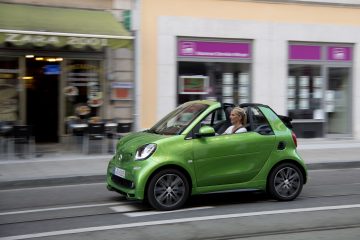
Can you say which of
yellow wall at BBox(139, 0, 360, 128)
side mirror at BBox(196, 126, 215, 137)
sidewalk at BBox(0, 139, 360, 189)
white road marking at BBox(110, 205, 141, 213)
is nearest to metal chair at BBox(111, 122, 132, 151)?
sidewalk at BBox(0, 139, 360, 189)

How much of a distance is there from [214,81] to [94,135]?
14.6 feet

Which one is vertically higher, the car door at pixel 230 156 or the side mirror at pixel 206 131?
the side mirror at pixel 206 131

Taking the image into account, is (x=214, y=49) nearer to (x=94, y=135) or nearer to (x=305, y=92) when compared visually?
(x=305, y=92)

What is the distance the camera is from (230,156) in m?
8.05

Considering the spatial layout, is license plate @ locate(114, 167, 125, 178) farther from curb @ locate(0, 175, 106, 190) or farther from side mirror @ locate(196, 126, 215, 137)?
curb @ locate(0, 175, 106, 190)

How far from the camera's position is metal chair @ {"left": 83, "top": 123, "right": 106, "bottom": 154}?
45.5 ft

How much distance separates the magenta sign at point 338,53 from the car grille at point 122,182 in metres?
11.6

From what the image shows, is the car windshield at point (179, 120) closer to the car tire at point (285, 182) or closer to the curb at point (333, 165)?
the car tire at point (285, 182)

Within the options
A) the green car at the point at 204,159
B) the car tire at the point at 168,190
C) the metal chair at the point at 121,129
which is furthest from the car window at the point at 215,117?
the metal chair at the point at 121,129

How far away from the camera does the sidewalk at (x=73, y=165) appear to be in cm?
1072

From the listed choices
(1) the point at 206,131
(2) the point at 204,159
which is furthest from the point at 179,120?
(2) the point at 204,159

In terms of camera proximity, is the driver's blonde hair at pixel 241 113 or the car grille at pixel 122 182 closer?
the car grille at pixel 122 182

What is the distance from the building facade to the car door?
604 cm

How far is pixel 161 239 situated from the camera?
6.25m
